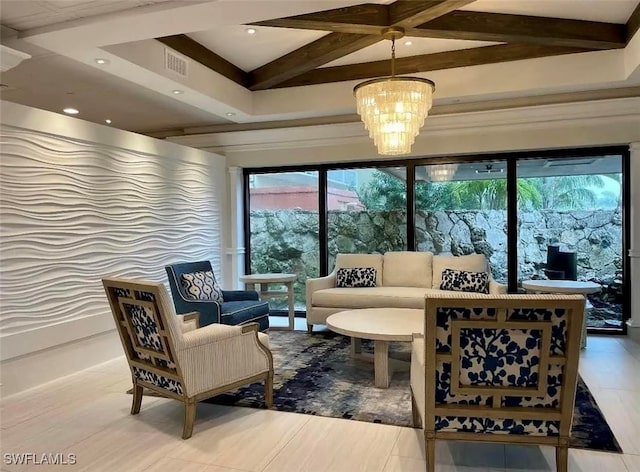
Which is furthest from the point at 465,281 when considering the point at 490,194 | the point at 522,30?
the point at 522,30

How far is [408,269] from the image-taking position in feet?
19.0

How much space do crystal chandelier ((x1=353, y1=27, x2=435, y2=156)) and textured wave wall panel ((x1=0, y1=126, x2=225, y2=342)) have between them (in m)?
2.59

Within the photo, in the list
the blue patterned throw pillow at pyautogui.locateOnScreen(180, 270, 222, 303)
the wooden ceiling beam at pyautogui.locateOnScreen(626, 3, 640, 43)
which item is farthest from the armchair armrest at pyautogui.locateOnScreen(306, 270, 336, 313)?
the wooden ceiling beam at pyautogui.locateOnScreen(626, 3, 640, 43)

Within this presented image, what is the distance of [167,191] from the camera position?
216 inches

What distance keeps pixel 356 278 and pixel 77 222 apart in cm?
312

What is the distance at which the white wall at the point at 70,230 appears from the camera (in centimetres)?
368

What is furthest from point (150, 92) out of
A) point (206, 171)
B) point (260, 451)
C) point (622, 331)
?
point (622, 331)

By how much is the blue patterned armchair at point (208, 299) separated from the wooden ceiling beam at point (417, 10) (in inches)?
116

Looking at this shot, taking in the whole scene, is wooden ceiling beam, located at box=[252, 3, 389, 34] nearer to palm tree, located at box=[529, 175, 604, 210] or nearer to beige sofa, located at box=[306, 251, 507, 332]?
beige sofa, located at box=[306, 251, 507, 332]

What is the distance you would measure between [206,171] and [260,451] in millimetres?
4373

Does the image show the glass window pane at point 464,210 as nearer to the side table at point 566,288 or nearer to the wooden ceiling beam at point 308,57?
the side table at point 566,288

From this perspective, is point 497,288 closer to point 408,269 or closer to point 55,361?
point 408,269

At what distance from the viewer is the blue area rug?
118 inches

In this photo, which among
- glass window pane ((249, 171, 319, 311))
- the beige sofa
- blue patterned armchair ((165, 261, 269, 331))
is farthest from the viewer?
glass window pane ((249, 171, 319, 311))
